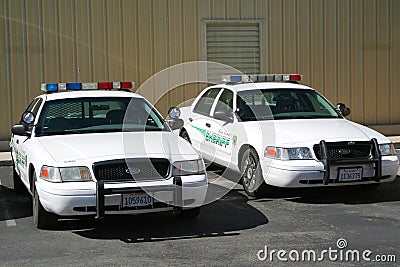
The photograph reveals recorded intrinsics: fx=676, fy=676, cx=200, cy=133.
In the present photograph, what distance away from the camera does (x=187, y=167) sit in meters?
7.18

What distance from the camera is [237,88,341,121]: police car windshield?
9.75 metres

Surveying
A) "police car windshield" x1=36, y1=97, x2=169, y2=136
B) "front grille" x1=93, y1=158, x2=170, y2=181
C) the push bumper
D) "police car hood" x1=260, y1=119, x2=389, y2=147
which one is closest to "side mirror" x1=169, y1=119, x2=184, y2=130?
"police car windshield" x1=36, y1=97, x2=169, y2=136

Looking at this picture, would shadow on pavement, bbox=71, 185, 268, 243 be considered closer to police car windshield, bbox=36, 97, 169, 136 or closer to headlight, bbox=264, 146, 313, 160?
headlight, bbox=264, 146, 313, 160

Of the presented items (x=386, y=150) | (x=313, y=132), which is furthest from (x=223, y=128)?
(x=386, y=150)

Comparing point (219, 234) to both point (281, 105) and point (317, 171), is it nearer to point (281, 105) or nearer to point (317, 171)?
point (317, 171)

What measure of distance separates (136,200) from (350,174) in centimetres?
305

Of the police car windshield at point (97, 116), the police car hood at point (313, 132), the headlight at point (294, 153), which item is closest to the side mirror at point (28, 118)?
the police car windshield at point (97, 116)

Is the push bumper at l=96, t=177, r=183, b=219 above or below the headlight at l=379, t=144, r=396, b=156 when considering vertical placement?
below

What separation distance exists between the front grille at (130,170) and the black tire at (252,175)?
2167mm

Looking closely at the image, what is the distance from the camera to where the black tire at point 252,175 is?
29.2ft

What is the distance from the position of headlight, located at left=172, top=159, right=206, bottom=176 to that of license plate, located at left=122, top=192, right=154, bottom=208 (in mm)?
407

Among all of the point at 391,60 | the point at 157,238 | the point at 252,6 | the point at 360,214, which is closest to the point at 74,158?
the point at 157,238

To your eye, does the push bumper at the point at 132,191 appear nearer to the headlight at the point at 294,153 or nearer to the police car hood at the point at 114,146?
the police car hood at the point at 114,146

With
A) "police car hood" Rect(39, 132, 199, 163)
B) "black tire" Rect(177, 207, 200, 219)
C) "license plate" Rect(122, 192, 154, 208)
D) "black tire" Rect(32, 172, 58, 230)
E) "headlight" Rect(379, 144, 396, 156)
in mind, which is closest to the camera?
"license plate" Rect(122, 192, 154, 208)
